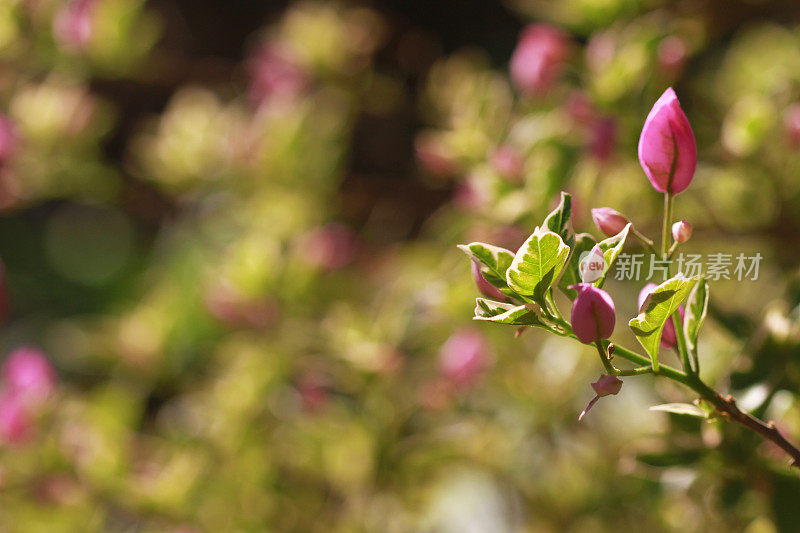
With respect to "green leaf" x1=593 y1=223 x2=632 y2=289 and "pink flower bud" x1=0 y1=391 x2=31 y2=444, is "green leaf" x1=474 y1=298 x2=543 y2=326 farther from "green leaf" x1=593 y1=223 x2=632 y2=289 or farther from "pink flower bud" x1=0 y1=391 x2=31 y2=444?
"pink flower bud" x1=0 y1=391 x2=31 y2=444

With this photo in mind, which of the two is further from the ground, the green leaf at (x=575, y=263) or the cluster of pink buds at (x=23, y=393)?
the green leaf at (x=575, y=263)

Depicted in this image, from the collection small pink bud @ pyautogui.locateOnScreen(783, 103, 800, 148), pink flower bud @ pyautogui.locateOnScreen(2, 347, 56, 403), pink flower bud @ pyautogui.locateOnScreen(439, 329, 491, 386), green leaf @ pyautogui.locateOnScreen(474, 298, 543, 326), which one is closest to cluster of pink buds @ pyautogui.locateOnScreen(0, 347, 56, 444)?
pink flower bud @ pyautogui.locateOnScreen(2, 347, 56, 403)

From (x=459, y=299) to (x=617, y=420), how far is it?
1.37 feet

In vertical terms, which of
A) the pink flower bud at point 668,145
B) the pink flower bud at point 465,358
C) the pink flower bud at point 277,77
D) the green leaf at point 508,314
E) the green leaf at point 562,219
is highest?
the pink flower bud at point 668,145

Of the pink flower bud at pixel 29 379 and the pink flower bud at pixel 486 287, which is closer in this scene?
the pink flower bud at pixel 486 287

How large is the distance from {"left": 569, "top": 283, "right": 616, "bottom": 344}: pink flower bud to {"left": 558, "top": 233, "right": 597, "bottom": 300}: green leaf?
4 cm

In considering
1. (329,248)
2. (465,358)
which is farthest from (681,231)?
(329,248)

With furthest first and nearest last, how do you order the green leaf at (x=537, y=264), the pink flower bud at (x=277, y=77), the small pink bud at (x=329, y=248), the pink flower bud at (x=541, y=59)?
the pink flower bud at (x=277, y=77)
the small pink bud at (x=329, y=248)
the pink flower bud at (x=541, y=59)
the green leaf at (x=537, y=264)

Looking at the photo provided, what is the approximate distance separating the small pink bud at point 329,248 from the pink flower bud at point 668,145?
2.22 feet

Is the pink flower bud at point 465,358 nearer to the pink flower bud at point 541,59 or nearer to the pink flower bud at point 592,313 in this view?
the pink flower bud at point 541,59

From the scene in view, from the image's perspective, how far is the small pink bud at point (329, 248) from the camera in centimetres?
105

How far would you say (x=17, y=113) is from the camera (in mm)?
1188

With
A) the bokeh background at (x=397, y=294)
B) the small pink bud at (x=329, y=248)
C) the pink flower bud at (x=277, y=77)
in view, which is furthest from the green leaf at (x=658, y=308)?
the pink flower bud at (x=277, y=77)

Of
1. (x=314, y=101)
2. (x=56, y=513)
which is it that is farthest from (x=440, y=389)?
(x=314, y=101)
